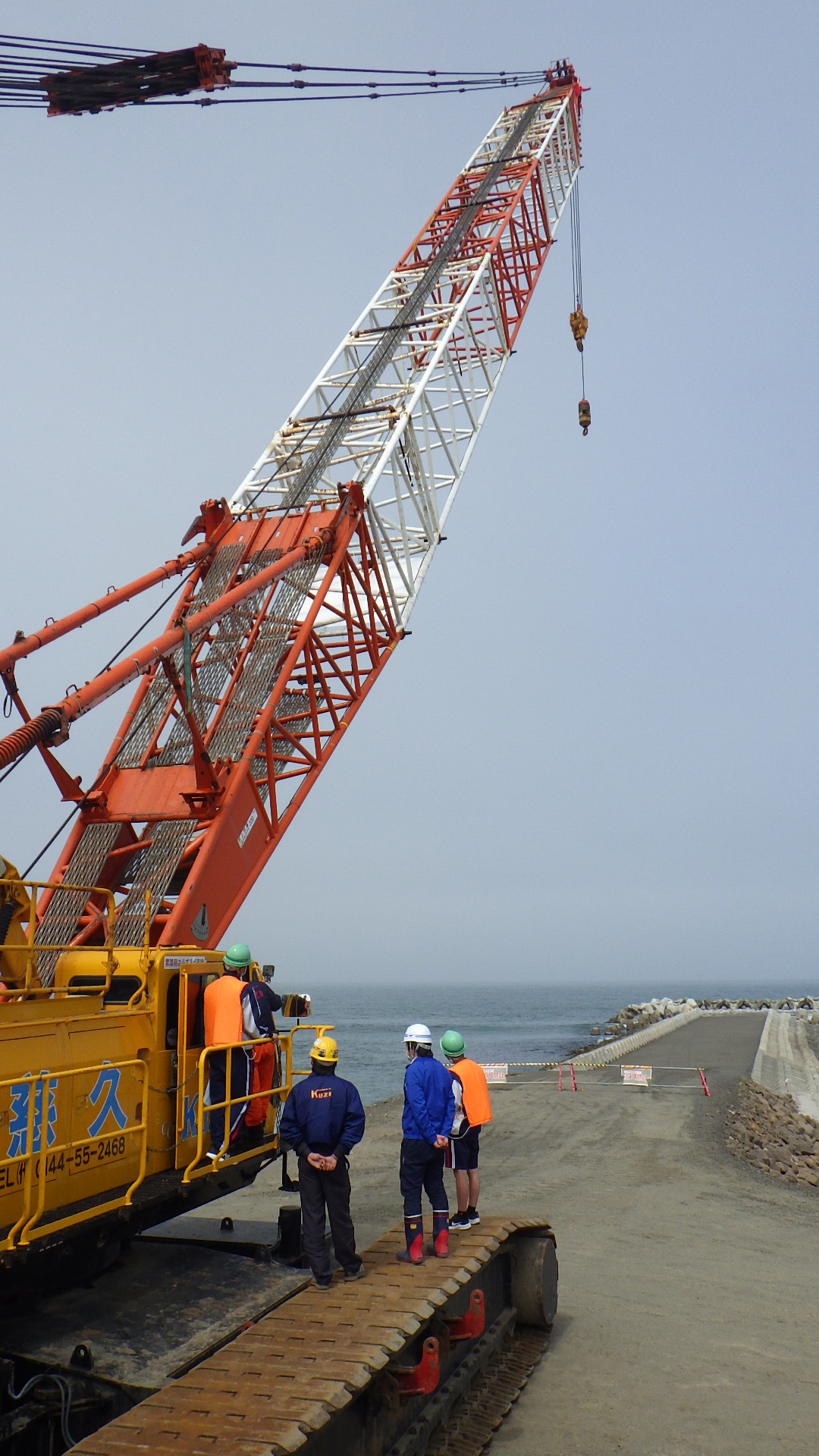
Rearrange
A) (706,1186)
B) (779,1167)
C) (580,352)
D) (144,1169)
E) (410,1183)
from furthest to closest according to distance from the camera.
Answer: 1. (580,352)
2. (779,1167)
3. (706,1186)
4. (410,1183)
5. (144,1169)

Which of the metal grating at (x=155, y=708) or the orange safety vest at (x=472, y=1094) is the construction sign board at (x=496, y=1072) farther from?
the orange safety vest at (x=472, y=1094)

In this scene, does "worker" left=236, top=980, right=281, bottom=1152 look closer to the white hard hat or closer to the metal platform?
the white hard hat

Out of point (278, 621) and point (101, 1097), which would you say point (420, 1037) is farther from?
point (278, 621)

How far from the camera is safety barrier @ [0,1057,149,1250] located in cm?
517

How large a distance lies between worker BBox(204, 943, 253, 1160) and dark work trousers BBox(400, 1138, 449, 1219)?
1.28m

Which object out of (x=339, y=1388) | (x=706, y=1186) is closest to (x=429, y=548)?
A: (x=706, y=1186)

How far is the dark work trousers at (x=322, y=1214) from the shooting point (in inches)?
266

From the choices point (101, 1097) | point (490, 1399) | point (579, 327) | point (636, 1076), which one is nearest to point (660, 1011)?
point (636, 1076)

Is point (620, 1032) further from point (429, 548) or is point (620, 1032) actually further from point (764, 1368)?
point (764, 1368)

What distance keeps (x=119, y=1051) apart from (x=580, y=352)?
82.9ft

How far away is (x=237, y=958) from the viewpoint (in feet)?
25.0

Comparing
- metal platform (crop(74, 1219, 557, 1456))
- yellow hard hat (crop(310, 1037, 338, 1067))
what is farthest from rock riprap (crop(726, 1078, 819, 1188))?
yellow hard hat (crop(310, 1037, 338, 1067))

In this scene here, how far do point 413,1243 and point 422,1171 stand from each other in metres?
0.49

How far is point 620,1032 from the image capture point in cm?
5416
